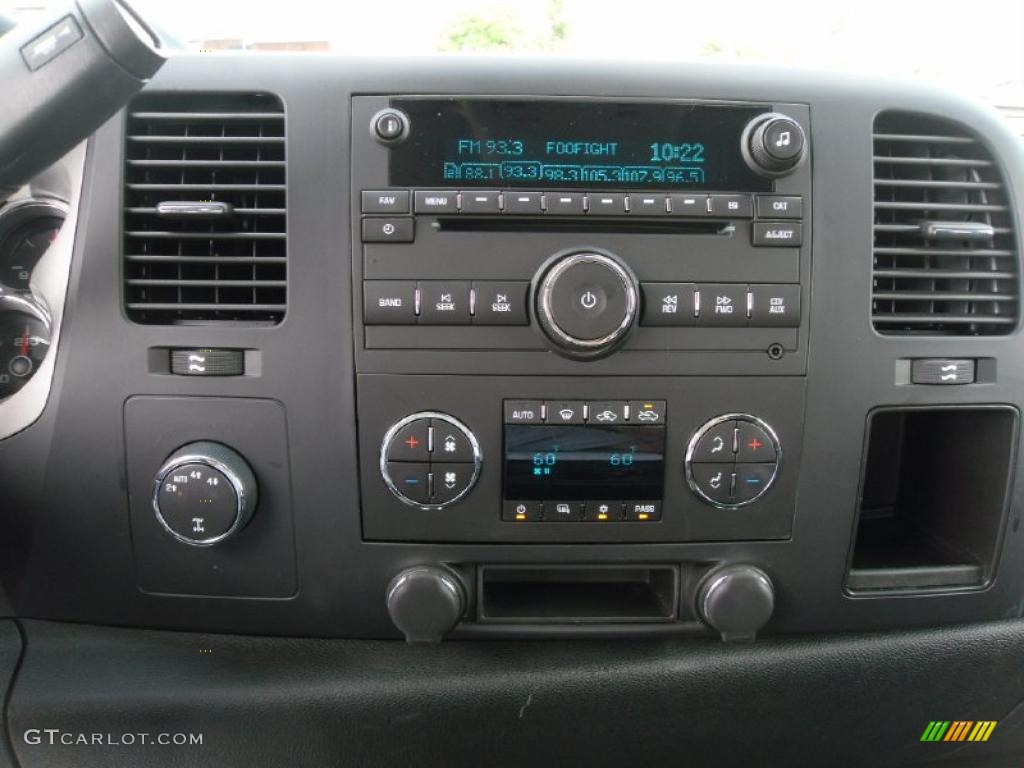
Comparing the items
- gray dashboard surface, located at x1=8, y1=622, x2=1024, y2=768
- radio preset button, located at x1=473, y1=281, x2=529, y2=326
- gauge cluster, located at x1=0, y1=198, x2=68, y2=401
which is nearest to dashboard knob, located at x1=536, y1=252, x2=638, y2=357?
radio preset button, located at x1=473, y1=281, x2=529, y2=326

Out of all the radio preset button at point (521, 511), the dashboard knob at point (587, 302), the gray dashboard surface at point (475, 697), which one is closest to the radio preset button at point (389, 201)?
the dashboard knob at point (587, 302)

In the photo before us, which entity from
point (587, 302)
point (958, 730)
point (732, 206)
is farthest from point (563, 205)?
point (958, 730)

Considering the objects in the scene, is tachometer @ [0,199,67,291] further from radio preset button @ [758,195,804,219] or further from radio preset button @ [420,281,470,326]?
radio preset button @ [758,195,804,219]

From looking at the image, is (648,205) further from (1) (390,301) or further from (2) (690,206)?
(1) (390,301)

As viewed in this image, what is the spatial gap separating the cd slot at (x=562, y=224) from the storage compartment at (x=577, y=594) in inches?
21.2

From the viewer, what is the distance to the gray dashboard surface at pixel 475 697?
1230 mm

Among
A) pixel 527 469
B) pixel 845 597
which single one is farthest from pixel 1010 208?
pixel 527 469

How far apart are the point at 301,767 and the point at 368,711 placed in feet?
0.51

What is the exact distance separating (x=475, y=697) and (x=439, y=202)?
80 cm

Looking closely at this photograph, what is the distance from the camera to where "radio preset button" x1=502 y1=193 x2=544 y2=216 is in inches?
44.1

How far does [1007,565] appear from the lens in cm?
131

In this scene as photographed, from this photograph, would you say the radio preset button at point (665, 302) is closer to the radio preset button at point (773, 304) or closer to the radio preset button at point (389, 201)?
the radio preset button at point (773, 304)

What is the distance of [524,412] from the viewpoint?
1161mm

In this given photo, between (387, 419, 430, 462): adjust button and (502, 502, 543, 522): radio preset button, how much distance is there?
0.15m
